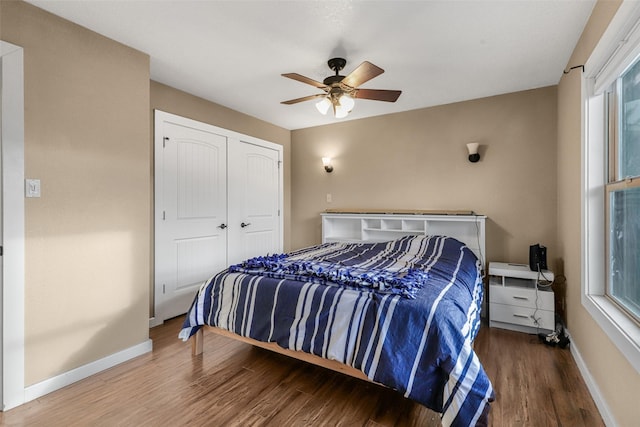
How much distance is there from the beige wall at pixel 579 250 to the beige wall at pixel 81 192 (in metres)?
3.01

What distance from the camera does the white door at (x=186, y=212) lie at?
304 centimetres

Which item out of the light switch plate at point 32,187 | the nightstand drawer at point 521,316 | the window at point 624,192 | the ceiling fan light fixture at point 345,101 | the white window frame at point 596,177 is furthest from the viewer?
the nightstand drawer at point 521,316

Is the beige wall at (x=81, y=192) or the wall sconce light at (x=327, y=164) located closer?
the beige wall at (x=81, y=192)

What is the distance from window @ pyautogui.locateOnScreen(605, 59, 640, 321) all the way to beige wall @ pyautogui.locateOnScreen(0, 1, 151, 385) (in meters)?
3.13

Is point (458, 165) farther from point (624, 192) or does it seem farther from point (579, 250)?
point (624, 192)

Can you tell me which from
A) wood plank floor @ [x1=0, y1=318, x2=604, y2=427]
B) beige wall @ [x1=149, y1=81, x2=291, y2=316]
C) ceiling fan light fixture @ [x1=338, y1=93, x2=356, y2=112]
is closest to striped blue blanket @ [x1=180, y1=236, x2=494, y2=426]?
wood plank floor @ [x1=0, y1=318, x2=604, y2=427]

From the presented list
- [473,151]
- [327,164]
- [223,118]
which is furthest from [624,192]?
[223,118]

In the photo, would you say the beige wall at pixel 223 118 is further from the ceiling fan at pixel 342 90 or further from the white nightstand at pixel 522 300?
the white nightstand at pixel 522 300

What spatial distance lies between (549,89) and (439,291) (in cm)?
267

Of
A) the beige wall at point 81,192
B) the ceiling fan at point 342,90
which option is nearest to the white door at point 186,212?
the beige wall at point 81,192

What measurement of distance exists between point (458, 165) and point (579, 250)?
5.33ft

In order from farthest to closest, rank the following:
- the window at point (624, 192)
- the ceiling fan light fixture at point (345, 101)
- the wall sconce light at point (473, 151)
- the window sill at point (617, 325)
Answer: the wall sconce light at point (473, 151) < the ceiling fan light fixture at point (345, 101) < the window at point (624, 192) < the window sill at point (617, 325)

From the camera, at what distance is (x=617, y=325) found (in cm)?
148

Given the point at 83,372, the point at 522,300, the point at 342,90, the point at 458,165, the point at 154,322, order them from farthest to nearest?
1. the point at 458,165
2. the point at 154,322
3. the point at 522,300
4. the point at 342,90
5. the point at 83,372
